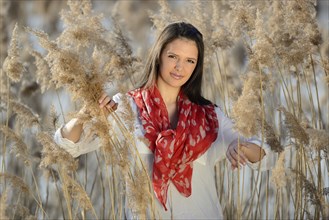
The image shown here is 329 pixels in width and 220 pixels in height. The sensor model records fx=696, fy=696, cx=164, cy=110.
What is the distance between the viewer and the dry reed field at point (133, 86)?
186 centimetres

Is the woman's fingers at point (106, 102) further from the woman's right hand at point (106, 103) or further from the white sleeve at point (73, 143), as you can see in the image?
the white sleeve at point (73, 143)

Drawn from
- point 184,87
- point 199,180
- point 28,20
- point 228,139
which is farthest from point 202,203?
point 28,20

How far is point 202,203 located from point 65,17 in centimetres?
77

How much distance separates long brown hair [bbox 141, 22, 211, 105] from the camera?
2395 mm

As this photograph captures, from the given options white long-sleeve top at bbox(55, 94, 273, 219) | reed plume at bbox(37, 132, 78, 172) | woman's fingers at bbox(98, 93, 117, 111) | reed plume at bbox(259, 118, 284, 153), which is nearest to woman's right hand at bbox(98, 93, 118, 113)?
woman's fingers at bbox(98, 93, 117, 111)

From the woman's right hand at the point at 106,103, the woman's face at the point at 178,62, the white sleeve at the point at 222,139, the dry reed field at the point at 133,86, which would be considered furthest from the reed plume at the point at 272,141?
the woman's right hand at the point at 106,103

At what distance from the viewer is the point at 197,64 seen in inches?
96.0

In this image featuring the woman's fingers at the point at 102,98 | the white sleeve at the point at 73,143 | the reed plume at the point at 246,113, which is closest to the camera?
the woman's fingers at the point at 102,98

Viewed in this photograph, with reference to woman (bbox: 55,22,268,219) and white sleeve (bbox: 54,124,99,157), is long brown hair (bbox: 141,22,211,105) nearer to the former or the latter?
woman (bbox: 55,22,268,219)

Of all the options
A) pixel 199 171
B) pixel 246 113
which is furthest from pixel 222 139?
pixel 246 113

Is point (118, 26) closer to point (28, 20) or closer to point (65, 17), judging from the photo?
point (65, 17)

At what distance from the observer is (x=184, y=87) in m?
2.46

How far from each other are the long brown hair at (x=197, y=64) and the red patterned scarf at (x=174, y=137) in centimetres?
4

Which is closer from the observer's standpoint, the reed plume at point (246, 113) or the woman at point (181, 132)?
the reed plume at point (246, 113)
